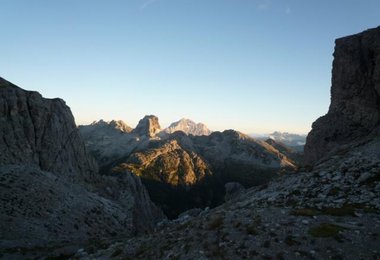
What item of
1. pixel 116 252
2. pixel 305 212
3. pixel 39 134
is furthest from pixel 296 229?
pixel 39 134

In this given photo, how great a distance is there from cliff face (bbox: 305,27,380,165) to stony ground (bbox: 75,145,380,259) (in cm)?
2440

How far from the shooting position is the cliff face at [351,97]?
2372 inches

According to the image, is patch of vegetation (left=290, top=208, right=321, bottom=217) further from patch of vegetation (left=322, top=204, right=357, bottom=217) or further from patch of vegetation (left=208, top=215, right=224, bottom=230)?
patch of vegetation (left=208, top=215, right=224, bottom=230)

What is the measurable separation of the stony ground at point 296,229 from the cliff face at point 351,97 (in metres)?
24.4

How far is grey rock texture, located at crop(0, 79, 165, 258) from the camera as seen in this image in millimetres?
45531

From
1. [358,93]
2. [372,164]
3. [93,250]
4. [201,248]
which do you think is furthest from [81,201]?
[358,93]

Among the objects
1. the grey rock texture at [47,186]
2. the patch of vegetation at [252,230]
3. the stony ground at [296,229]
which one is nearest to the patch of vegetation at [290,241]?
the stony ground at [296,229]

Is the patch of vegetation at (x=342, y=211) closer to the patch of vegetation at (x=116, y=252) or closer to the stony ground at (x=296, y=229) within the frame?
the stony ground at (x=296, y=229)

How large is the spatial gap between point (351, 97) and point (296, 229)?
48.0 meters

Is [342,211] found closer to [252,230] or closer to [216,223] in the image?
[252,230]

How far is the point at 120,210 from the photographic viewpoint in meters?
69.3

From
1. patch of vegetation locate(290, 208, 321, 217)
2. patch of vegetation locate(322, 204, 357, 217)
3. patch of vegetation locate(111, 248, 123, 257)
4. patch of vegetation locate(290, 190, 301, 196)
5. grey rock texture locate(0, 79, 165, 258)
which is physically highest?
grey rock texture locate(0, 79, 165, 258)

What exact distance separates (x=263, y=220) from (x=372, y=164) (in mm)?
17899

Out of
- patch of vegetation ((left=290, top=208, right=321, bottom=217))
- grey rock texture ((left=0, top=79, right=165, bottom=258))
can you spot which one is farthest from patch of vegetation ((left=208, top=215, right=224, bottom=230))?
grey rock texture ((left=0, top=79, right=165, bottom=258))
